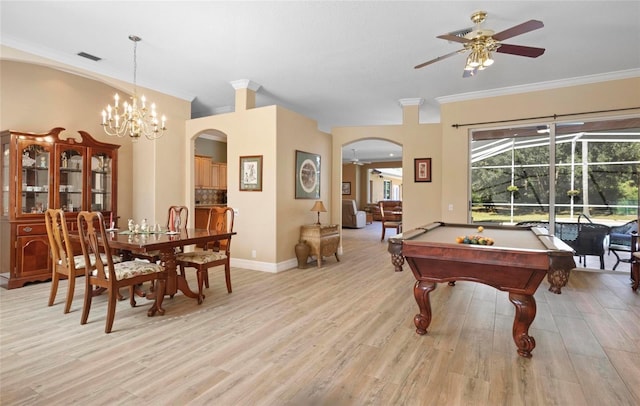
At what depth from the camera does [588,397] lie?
1.93m

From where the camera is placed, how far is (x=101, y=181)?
500cm

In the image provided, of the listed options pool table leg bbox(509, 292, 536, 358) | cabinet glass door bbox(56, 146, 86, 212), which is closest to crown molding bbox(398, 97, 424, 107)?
pool table leg bbox(509, 292, 536, 358)

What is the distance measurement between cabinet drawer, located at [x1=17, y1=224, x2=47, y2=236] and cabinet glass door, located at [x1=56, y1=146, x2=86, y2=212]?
36 centimetres

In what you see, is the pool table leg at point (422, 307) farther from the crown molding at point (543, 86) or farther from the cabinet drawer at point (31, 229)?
the cabinet drawer at point (31, 229)

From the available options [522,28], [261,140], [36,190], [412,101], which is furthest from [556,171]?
[36,190]

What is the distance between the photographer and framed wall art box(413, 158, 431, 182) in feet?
20.5

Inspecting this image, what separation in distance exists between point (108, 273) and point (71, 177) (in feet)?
8.65

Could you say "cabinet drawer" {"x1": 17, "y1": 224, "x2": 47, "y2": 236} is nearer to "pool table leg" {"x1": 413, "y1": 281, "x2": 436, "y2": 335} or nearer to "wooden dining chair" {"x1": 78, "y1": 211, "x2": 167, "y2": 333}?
"wooden dining chair" {"x1": 78, "y1": 211, "x2": 167, "y2": 333}

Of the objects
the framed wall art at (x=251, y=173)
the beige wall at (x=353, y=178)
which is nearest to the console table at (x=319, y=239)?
the framed wall art at (x=251, y=173)

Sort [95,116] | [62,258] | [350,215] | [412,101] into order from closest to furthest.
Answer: [62,258] < [95,116] < [412,101] < [350,215]

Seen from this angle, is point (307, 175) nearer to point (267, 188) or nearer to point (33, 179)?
point (267, 188)

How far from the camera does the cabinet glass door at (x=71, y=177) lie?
14.9ft

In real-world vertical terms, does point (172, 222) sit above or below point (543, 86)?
below

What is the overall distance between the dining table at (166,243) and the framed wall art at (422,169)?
13.0 ft
